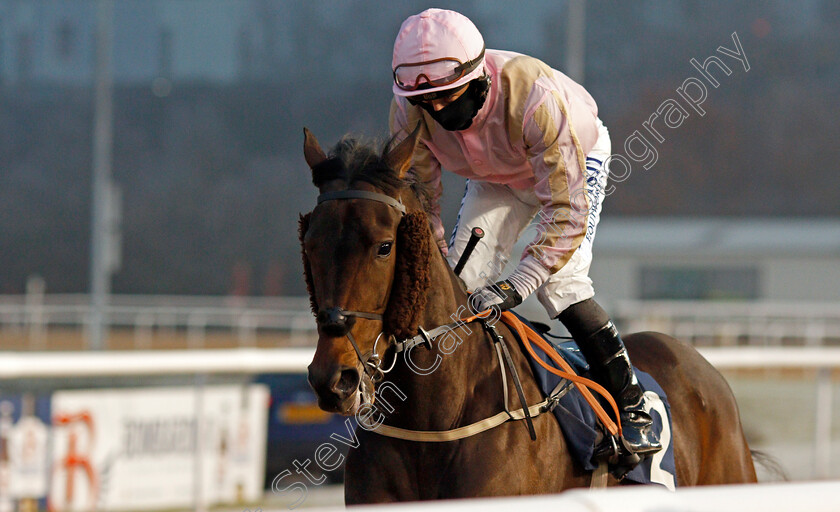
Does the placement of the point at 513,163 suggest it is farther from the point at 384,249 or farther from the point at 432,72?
the point at 384,249

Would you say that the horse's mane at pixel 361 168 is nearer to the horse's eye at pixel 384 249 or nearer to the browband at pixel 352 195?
the browband at pixel 352 195

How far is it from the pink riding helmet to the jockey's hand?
54 centimetres

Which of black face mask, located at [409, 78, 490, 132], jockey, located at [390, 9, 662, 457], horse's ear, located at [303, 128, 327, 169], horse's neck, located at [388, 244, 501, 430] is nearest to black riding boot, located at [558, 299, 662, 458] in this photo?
jockey, located at [390, 9, 662, 457]

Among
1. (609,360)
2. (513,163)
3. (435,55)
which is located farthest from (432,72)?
(609,360)

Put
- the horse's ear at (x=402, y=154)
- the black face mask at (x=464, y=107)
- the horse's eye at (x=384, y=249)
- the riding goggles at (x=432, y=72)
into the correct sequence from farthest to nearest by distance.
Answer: the black face mask at (x=464, y=107) → the riding goggles at (x=432, y=72) → the horse's ear at (x=402, y=154) → the horse's eye at (x=384, y=249)

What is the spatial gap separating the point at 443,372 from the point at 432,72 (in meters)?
0.77

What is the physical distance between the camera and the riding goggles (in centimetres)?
258

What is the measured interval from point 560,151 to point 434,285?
0.54m

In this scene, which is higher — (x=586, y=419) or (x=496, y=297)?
(x=496, y=297)

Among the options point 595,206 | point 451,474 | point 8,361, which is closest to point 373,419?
point 451,474

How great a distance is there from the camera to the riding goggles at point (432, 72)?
258 centimetres

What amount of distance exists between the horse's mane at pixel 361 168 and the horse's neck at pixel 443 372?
239mm

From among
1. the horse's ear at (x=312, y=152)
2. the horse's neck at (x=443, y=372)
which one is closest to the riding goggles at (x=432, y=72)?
the horse's ear at (x=312, y=152)

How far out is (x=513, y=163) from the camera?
294 cm
